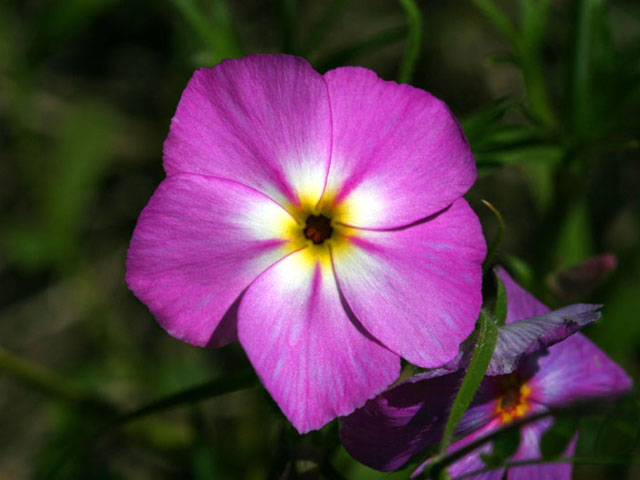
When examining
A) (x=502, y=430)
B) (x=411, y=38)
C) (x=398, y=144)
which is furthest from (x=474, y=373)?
(x=411, y=38)

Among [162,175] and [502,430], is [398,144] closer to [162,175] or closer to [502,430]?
[502,430]

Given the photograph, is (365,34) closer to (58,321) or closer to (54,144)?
(54,144)

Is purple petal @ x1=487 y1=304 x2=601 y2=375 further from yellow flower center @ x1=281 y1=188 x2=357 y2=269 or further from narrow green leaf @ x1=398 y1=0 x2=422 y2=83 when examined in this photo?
narrow green leaf @ x1=398 y1=0 x2=422 y2=83

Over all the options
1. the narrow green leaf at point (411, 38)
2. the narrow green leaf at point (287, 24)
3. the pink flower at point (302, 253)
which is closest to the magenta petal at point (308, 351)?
the pink flower at point (302, 253)

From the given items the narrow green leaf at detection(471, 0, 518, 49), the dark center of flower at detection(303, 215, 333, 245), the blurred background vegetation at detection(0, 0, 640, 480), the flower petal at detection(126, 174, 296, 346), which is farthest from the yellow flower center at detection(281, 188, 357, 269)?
the narrow green leaf at detection(471, 0, 518, 49)

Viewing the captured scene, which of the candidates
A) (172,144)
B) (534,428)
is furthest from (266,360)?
(534,428)

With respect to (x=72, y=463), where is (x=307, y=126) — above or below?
above
